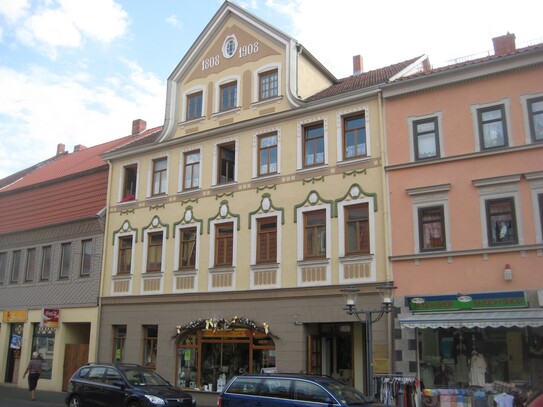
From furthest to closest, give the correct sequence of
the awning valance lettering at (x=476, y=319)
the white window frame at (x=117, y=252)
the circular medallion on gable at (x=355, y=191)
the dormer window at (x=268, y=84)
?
the white window frame at (x=117, y=252) < the dormer window at (x=268, y=84) < the circular medallion on gable at (x=355, y=191) < the awning valance lettering at (x=476, y=319)

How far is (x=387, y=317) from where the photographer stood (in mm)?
18625

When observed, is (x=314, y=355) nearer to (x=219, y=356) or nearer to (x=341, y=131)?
(x=219, y=356)

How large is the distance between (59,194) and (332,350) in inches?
665

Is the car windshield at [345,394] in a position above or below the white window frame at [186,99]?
below

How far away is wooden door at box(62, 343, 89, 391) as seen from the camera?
26.2m

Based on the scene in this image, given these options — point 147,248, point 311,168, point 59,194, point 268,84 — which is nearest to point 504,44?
point 311,168

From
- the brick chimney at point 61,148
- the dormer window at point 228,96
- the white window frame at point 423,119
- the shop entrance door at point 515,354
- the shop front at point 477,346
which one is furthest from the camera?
the brick chimney at point 61,148

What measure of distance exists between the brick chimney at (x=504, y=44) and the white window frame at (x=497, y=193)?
18.2 ft

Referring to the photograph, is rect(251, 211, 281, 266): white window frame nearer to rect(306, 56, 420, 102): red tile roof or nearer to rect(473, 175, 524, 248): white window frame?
rect(306, 56, 420, 102): red tile roof

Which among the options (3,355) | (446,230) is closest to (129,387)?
(446,230)

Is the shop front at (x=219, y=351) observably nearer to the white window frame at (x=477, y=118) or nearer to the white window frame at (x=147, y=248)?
the white window frame at (x=147, y=248)

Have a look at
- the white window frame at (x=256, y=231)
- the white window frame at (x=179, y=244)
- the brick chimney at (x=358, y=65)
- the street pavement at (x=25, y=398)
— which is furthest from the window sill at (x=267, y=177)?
the street pavement at (x=25, y=398)

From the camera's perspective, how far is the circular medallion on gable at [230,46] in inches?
988

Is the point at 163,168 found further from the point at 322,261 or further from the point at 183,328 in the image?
the point at 322,261
